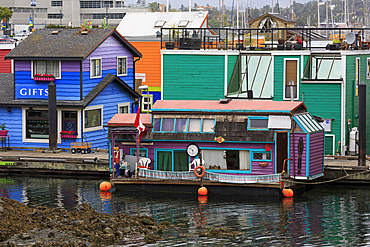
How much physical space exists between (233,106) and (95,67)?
11966 millimetres

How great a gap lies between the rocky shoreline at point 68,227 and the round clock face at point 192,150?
6143mm

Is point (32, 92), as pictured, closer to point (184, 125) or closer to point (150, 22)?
point (184, 125)

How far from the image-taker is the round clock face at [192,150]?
31391 millimetres

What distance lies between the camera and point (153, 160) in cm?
3222

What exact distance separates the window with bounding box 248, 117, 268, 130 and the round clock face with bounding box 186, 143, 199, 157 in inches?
104

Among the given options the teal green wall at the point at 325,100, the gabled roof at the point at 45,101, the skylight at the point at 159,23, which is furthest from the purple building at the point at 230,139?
the skylight at the point at 159,23

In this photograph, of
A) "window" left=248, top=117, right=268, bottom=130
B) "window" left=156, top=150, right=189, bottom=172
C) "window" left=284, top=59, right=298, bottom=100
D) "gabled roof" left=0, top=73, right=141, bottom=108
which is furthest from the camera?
"gabled roof" left=0, top=73, right=141, bottom=108

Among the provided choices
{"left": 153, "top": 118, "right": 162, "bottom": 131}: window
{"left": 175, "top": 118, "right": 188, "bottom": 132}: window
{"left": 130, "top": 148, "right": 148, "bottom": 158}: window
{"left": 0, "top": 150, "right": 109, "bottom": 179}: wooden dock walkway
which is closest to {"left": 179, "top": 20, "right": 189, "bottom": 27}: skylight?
{"left": 0, "top": 150, "right": 109, "bottom": 179}: wooden dock walkway

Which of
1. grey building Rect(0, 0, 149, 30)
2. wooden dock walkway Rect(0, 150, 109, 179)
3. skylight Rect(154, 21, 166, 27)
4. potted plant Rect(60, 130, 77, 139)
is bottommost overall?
wooden dock walkway Rect(0, 150, 109, 179)

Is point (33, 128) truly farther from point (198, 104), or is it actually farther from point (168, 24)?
point (168, 24)

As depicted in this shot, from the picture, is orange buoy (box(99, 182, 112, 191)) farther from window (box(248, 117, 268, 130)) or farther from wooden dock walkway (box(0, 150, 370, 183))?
window (box(248, 117, 268, 130))

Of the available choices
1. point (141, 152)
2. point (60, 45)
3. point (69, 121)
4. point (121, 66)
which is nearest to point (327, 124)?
point (141, 152)

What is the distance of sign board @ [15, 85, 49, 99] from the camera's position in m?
39.3

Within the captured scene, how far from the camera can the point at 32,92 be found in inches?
1556
